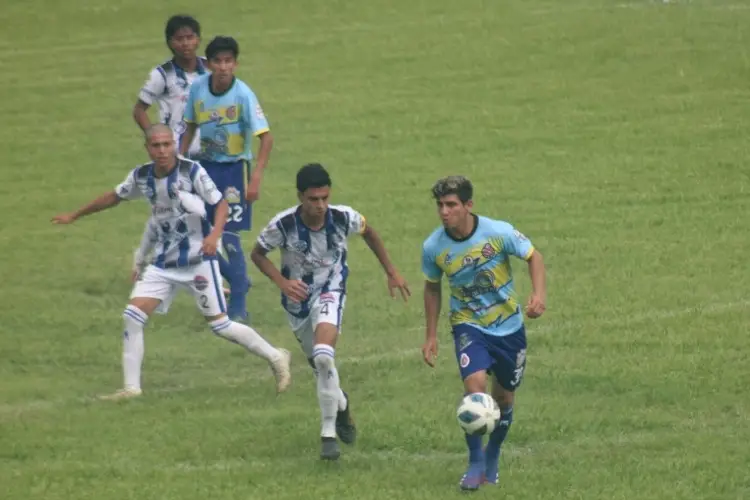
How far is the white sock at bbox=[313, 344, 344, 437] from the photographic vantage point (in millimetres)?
10125

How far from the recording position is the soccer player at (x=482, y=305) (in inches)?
372

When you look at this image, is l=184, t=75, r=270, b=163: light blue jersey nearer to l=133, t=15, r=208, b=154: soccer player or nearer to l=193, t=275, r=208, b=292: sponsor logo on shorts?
l=133, t=15, r=208, b=154: soccer player

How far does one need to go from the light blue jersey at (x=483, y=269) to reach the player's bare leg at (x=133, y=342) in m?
2.86

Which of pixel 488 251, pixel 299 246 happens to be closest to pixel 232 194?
pixel 299 246

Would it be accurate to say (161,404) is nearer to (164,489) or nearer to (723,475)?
(164,489)

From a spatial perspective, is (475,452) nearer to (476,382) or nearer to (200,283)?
(476,382)

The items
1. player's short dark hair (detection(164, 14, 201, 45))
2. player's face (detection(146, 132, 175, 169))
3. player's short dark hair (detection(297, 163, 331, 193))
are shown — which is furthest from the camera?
player's short dark hair (detection(164, 14, 201, 45))

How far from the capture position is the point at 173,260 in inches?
461

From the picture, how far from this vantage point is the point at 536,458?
1026 centimetres

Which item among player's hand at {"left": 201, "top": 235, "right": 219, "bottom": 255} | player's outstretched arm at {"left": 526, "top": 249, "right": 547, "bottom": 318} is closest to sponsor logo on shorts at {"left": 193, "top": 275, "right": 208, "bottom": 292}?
player's hand at {"left": 201, "top": 235, "right": 219, "bottom": 255}

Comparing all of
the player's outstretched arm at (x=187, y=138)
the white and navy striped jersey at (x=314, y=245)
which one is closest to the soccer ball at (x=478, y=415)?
the white and navy striped jersey at (x=314, y=245)

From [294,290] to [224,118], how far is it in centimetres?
345

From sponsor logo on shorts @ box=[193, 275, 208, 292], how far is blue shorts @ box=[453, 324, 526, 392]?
2.68 metres

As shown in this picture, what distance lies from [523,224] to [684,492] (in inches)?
318
